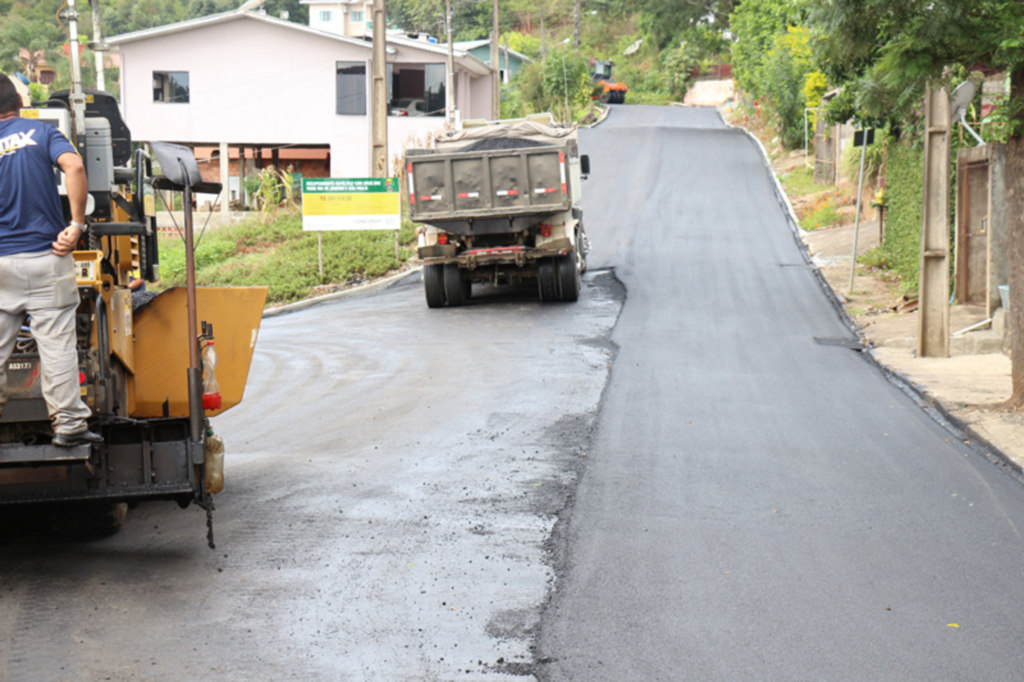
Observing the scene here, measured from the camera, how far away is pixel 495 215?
55.4 feet

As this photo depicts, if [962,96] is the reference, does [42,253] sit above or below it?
below

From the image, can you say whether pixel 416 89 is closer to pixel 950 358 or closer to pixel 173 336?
pixel 950 358

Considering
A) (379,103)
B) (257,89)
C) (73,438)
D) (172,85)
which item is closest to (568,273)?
(379,103)

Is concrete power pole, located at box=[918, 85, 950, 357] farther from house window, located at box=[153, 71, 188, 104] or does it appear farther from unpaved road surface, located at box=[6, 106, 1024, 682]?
house window, located at box=[153, 71, 188, 104]

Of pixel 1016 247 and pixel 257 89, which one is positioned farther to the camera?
pixel 257 89

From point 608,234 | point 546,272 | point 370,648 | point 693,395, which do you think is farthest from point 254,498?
point 608,234

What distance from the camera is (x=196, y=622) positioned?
4.99 m

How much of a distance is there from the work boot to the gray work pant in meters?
0.02

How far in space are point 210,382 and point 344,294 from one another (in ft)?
51.7

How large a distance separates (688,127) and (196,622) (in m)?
46.4

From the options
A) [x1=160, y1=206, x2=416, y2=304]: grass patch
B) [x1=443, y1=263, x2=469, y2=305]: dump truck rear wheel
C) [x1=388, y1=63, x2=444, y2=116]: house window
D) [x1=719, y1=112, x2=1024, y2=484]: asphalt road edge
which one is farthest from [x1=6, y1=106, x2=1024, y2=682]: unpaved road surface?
[x1=388, y1=63, x2=444, y2=116]: house window

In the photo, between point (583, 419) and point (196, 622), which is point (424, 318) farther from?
point (196, 622)

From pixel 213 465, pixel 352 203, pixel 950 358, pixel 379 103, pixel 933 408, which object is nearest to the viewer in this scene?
pixel 213 465

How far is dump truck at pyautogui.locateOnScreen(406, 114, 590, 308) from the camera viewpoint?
16859 millimetres
